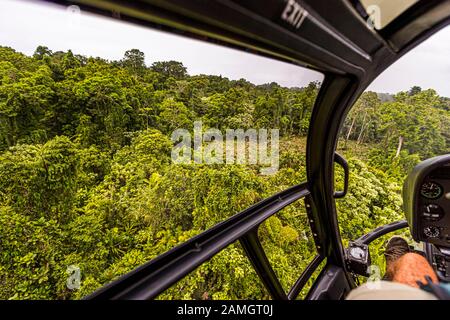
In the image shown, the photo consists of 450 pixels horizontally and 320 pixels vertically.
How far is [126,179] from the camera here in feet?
25.5

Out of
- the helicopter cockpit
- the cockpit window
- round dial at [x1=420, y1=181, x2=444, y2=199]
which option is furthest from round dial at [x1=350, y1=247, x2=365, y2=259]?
the cockpit window

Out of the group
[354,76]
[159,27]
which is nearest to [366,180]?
[354,76]

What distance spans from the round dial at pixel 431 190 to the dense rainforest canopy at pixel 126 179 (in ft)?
11.1

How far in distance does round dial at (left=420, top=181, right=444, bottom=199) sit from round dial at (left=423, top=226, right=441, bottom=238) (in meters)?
0.21

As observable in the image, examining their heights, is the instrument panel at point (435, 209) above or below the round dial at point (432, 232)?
above

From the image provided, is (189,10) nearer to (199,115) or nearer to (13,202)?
(13,202)

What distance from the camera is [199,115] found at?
9250 millimetres

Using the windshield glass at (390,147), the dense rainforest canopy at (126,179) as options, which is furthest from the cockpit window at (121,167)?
the windshield glass at (390,147)

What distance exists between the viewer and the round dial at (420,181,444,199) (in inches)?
56.9

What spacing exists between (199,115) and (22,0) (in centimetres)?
907

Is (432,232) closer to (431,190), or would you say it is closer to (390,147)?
(431,190)

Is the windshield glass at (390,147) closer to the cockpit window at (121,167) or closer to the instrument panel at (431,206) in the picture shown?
the cockpit window at (121,167)

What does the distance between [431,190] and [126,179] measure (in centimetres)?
785

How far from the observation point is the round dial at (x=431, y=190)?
1.45m
